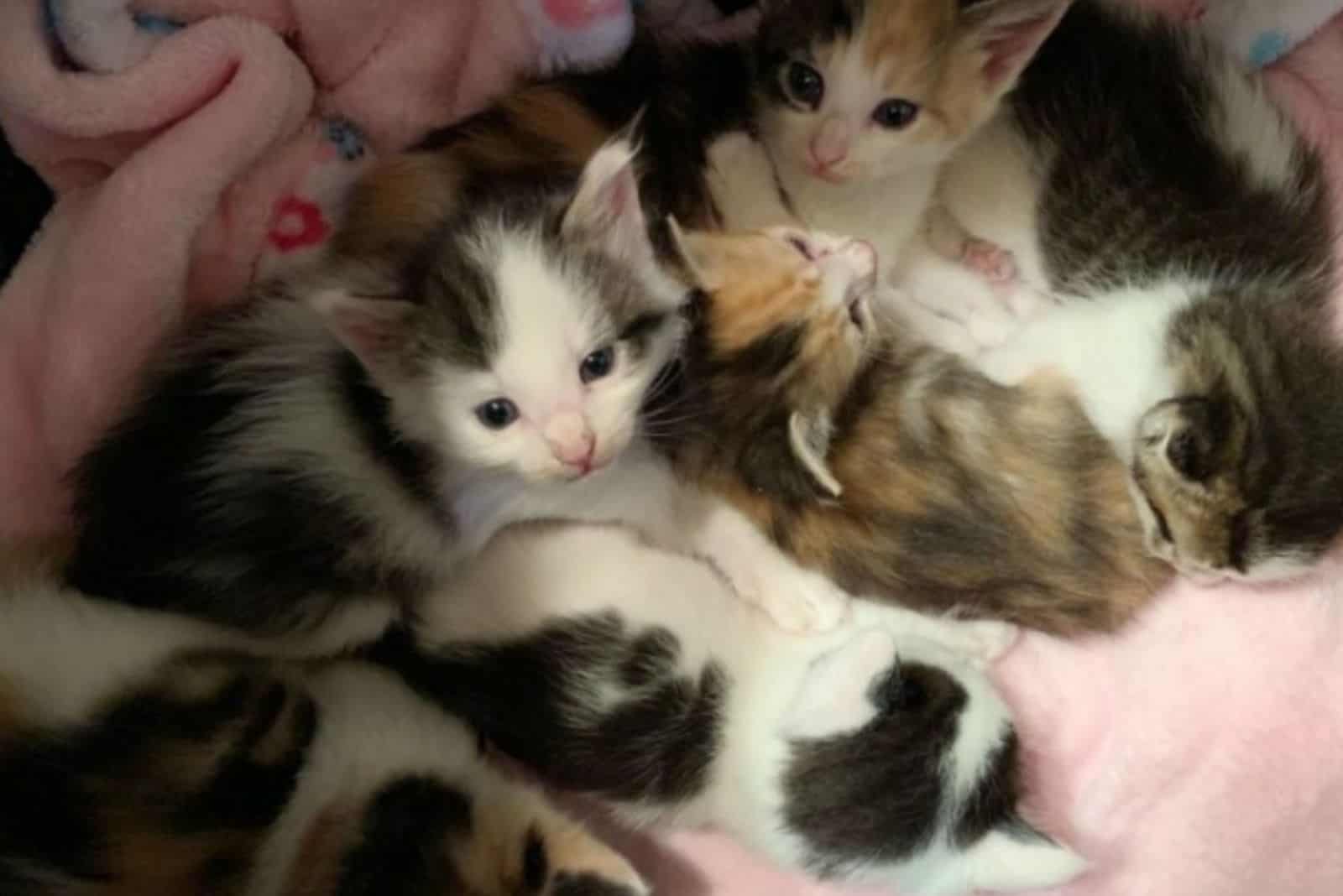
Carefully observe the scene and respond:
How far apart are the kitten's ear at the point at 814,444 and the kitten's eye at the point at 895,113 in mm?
386

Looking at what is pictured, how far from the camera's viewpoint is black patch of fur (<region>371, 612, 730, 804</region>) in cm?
137

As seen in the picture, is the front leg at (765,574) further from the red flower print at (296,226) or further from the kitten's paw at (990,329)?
the red flower print at (296,226)

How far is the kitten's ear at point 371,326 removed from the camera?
1188 mm

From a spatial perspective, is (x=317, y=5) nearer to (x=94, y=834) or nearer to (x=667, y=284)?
(x=667, y=284)

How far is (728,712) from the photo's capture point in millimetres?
1420

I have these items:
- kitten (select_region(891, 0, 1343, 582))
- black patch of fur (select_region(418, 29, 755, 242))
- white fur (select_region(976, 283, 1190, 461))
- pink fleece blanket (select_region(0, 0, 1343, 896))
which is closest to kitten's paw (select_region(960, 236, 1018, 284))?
kitten (select_region(891, 0, 1343, 582))

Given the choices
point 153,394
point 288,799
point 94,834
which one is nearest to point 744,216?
point 153,394

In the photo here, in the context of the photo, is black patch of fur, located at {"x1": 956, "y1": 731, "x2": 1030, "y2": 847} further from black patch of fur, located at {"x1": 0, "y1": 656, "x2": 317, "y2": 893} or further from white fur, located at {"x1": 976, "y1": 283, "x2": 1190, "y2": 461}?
black patch of fur, located at {"x1": 0, "y1": 656, "x2": 317, "y2": 893}

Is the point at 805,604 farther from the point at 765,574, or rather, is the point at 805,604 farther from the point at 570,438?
the point at 570,438

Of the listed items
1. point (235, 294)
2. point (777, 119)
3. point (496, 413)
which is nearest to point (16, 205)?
point (235, 294)

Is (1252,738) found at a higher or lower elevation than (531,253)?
lower

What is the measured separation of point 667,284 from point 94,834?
74 centimetres

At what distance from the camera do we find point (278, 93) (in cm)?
154

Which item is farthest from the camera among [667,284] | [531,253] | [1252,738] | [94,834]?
[1252,738]
